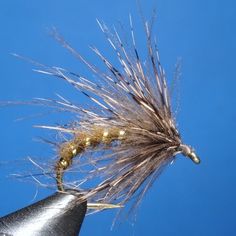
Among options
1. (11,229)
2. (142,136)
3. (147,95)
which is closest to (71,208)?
(11,229)

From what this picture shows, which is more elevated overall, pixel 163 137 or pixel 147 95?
pixel 147 95

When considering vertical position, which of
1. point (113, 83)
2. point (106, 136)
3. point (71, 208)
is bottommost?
point (71, 208)

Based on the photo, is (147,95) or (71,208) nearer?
(71,208)

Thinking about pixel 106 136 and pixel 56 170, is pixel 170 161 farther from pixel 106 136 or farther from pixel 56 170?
pixel 56 170

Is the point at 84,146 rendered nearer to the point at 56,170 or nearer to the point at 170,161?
the point at 56,170

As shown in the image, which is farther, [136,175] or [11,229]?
[136,175]

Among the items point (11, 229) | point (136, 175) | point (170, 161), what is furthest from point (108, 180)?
point (11, 229)
